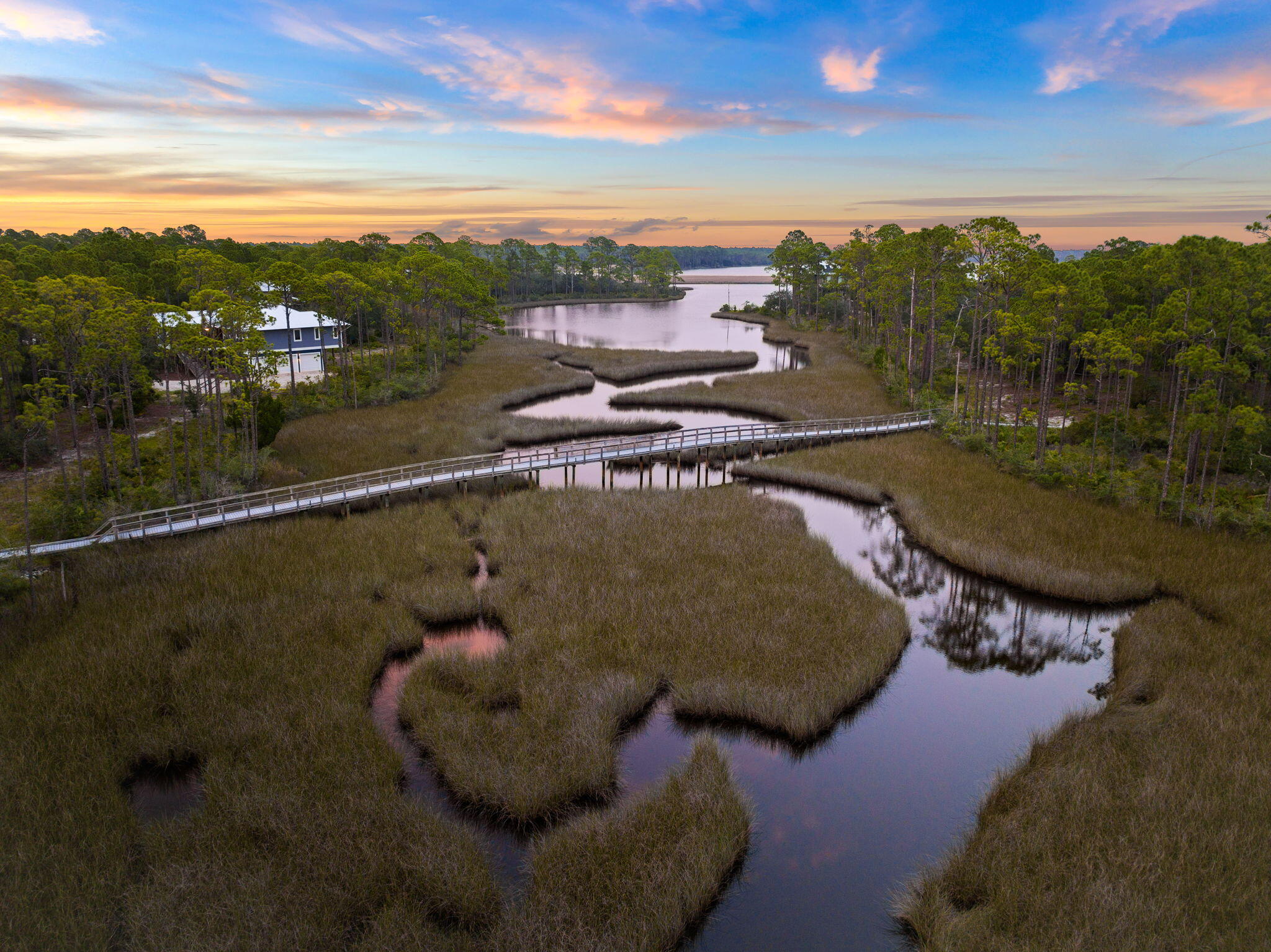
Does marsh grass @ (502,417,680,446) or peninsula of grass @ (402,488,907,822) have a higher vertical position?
marsh grass @ (502,417,680,446)

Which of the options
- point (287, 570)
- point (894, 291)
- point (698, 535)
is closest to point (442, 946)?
point (287, 570)

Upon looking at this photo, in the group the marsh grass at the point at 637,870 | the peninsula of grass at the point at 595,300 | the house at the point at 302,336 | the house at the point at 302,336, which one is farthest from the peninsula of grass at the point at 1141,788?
the peninsula of grass at the point at 595,300

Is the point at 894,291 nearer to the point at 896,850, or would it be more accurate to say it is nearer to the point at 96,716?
the point at 896,850

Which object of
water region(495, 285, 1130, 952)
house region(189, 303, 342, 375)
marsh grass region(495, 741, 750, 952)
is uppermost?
house region(189, 303, 342, 375)

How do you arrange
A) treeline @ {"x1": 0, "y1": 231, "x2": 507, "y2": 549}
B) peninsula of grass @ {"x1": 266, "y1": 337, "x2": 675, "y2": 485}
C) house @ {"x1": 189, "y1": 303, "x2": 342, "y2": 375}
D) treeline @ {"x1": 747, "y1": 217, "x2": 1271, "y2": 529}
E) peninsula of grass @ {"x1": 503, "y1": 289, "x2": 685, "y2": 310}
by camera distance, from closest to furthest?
treeline @ {"x1": 0, "y1": 231, "x2": 507, "y2": 549} → treeline @ {"x1": 747, "y1": 217, "x2": 1271, "y2": 529} → peninsula of grass @ {"x1": 266, "y1": 337, "x2": 675, "y2": 485} → house @ {"x1": 189, "y1": 303, "x2": 342, "y2": 375} → peninsula of grass @ {"x1": 503, "y1": 289, "x2": 685, "y2": 310}

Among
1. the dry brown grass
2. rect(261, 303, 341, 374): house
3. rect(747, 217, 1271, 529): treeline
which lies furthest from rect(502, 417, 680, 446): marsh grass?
rect(261, 303, 341, 374): house

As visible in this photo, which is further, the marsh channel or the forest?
the forest

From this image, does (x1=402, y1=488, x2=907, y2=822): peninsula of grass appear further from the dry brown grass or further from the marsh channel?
the dry brown grass

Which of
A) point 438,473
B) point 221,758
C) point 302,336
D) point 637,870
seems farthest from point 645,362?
point 637,870
